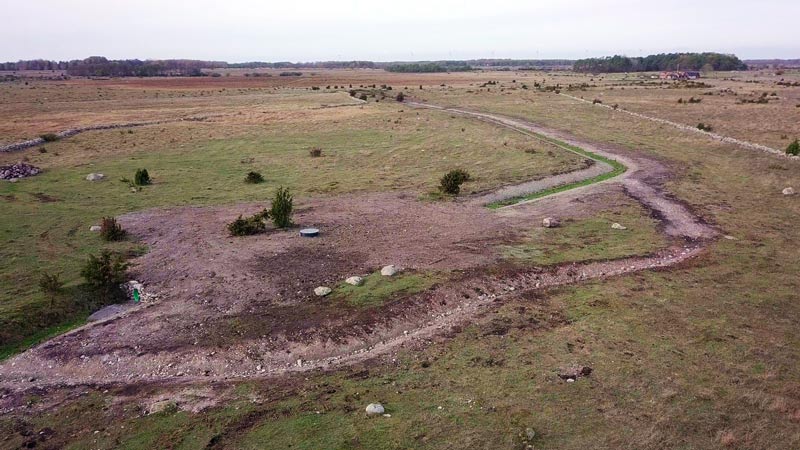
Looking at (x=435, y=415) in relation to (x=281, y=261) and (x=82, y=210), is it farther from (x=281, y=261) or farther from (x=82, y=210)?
(x=82, y=210)

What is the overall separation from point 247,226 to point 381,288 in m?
8.34

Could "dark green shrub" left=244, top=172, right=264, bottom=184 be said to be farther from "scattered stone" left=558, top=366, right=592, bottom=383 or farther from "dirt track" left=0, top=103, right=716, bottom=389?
"scattered stone" left=558, top=366, right=592, bottom=383

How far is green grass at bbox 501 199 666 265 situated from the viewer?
19.9m

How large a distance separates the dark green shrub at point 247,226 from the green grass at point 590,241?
34.2 ft

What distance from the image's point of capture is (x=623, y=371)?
12414 mm

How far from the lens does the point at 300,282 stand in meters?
18.0

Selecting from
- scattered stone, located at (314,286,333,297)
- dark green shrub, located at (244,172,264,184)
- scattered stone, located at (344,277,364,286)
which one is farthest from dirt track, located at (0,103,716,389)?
dark green shrub, located at (244,172,264,184)

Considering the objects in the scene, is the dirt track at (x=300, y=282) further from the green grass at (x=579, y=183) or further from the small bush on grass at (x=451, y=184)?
the small bush on grass at (x=451, y=184)

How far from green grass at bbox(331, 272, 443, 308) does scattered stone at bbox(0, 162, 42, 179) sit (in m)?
28.7

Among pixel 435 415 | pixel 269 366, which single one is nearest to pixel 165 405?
pixel 269 366

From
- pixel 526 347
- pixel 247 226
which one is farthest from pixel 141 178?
pixel 526 347

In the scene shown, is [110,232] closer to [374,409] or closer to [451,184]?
[451,184]

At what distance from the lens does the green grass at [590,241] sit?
784 inches

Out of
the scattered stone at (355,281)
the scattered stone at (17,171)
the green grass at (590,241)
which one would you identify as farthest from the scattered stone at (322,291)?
the scattered stone at (17,171)
